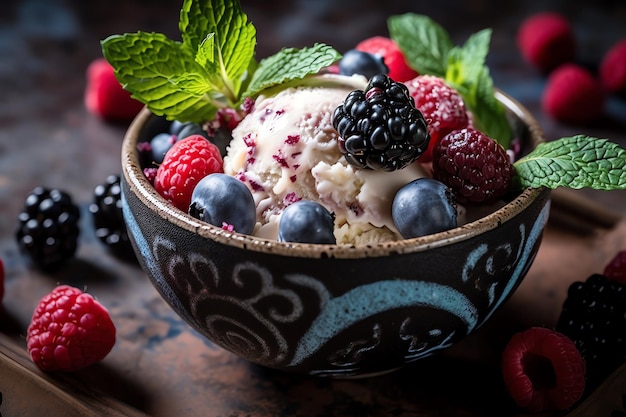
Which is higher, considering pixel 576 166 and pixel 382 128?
pixel 382 128

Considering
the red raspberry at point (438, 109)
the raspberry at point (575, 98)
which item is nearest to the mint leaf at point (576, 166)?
the red raspberry at point (438, 109)

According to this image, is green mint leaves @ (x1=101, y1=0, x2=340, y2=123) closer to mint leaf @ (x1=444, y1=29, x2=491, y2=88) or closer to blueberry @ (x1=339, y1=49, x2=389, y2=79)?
blueberry @ (x1=339, y1=49, x2=389, y2=79)

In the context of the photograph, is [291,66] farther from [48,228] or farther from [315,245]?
[48,228]

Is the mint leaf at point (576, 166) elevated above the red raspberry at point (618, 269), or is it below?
above

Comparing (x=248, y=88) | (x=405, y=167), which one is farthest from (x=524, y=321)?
(x=248, y=88)

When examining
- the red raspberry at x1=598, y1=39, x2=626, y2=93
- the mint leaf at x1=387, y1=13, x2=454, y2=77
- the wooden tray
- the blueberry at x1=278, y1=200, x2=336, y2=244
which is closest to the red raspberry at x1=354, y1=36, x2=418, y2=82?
the mint leaf at x1=387, y1=13, x2=454, y2=77

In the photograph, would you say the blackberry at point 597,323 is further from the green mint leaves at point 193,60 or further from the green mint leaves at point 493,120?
the green mint leaves at point 193,60

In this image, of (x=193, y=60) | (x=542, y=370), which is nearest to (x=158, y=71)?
(x=193, y=60)
